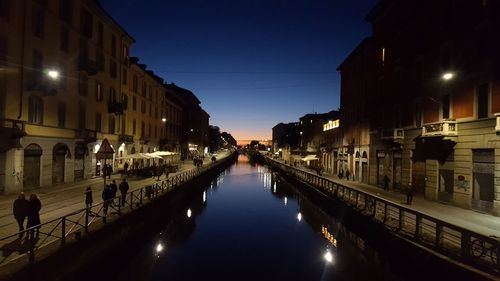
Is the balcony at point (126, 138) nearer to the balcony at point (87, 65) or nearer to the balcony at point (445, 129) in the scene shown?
the balcony at point (87, 65)

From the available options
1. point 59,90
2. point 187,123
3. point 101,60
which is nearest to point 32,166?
point 59,90

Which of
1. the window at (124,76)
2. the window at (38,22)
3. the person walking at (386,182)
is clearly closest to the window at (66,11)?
the window at (38,22)

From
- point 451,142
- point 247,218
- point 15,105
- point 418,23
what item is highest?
point 418,23

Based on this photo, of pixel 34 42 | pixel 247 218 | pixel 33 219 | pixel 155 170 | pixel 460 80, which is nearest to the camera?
pixel 33 219

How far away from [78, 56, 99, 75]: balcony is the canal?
1364 cm

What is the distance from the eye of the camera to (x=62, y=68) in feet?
95.6

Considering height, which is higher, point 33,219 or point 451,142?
point 451,142

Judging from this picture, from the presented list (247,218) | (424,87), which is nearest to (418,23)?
(424,87)

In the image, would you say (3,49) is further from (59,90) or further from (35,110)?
(59,90)

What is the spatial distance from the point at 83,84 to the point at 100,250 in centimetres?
2246

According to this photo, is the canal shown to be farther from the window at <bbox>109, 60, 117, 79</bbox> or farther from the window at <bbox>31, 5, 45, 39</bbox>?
the window at <bbox>109, 60, 117, 79</bbox>

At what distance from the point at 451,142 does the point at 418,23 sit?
10.3 meters

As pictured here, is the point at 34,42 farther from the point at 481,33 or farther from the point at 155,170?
the point at 481,33

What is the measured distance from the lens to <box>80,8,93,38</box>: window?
32.2 m
